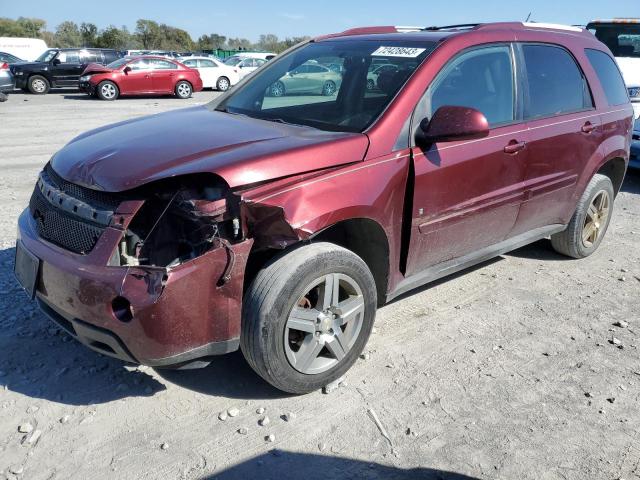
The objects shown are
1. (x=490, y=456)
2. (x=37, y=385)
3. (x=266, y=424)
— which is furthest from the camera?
(x=37, y=385)

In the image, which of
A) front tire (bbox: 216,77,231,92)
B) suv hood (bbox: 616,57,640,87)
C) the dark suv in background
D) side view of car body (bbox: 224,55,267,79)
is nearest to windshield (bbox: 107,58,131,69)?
the dark suv in background

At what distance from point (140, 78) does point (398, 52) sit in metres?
17.8

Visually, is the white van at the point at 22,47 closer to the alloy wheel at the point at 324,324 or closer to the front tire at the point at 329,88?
the front tire at the point at 329,88

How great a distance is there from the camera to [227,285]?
8.45 ft

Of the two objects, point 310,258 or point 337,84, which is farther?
point 337,84

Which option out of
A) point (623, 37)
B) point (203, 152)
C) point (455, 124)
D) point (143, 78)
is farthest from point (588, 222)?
point (143, 78)

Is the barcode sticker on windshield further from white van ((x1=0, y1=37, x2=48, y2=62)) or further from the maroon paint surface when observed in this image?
white van ((x1=0, y1=37, x2=48, y2=62))

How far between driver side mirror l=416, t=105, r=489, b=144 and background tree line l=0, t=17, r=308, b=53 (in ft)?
203

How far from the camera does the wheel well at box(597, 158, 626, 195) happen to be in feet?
16.6

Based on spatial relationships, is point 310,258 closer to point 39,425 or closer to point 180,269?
point 180,269

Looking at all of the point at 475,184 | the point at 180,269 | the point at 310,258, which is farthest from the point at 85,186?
the point at 475,184

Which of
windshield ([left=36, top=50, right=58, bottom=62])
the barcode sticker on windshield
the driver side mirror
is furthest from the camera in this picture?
windshield ([left=36, top=50, right=58, bottom=62])

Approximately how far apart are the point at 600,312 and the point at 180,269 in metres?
3.13

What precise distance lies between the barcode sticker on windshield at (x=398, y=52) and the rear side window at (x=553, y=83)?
99 centimetres
